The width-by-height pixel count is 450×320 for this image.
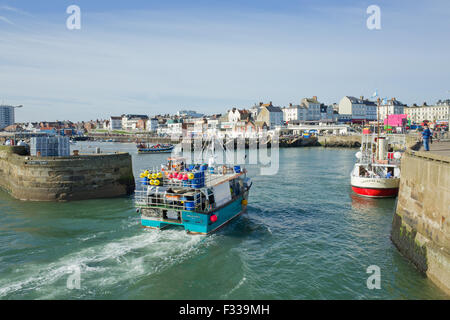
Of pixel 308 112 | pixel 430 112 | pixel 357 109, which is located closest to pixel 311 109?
pixel 308 112

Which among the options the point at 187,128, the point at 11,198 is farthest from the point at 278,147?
the point at 11,198

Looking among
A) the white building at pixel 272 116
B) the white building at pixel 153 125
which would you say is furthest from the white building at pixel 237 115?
the white building at pixel 153 125

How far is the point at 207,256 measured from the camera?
17.4 m

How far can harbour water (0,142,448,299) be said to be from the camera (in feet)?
46.2

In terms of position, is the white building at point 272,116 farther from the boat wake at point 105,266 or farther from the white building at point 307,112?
the boat wake at point 105,266

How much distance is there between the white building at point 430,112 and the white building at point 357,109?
893 inches

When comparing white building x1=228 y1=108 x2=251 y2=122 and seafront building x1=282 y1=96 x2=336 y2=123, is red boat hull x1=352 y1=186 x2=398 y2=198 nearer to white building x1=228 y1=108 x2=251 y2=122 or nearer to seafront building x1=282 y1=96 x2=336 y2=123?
white building x1=228 y1=108 x2=251 y2=122

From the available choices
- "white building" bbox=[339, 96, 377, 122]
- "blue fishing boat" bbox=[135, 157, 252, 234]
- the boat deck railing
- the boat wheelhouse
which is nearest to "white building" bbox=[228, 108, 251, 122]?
"white building" bbox=[339, 96, 377, 122]

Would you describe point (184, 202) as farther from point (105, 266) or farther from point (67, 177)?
point (67, 177)

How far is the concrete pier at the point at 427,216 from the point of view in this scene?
531 inches

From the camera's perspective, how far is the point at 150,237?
19.8m

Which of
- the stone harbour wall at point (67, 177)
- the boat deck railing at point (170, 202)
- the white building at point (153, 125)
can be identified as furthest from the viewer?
the white building at point (153, 125)

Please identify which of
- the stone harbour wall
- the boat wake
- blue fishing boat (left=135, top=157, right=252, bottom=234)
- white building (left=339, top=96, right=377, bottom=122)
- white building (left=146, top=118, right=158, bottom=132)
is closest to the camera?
the boat wake

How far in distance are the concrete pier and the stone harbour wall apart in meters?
24.3
